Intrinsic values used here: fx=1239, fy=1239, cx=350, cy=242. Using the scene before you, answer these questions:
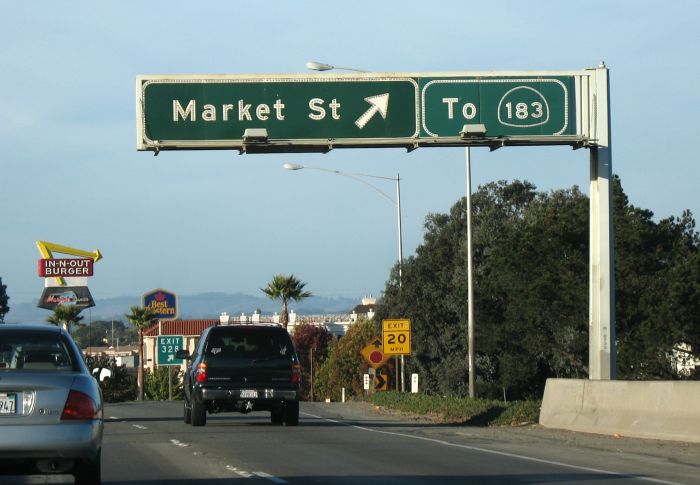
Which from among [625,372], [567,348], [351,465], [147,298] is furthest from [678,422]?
[147,298]

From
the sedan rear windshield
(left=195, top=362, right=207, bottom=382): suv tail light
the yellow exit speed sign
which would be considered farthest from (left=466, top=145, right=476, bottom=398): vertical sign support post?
the sedan rear windshield

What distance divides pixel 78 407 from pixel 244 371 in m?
12.2

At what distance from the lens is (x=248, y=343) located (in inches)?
915

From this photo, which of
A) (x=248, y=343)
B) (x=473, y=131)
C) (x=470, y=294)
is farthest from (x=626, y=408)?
(x=470, y=294)

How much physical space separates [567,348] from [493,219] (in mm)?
17990

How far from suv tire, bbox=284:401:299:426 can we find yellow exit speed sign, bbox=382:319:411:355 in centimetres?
1444

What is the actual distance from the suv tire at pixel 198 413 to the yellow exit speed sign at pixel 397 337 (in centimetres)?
1510

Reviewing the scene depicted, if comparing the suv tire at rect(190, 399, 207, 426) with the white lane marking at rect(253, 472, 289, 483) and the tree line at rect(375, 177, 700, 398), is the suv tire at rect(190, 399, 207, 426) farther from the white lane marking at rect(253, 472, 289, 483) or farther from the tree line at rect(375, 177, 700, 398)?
the tree line at rect(375, 177, 700, 398)

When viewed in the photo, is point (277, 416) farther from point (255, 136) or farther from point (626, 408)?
point (626, 408)

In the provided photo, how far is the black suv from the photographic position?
74.5 ft

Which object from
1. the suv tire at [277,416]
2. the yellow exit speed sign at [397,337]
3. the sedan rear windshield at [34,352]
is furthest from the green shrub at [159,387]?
the sedan rear windshield at [34,352]

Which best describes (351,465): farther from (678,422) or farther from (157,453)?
A: (678,422)

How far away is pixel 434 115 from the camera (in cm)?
2422

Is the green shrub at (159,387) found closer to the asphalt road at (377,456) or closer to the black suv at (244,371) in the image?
the asphalt road at (377,456)
